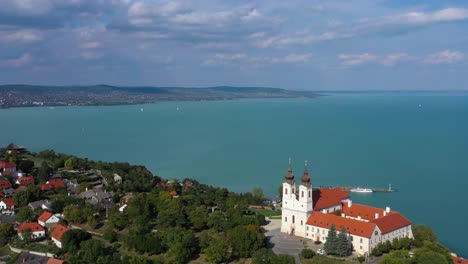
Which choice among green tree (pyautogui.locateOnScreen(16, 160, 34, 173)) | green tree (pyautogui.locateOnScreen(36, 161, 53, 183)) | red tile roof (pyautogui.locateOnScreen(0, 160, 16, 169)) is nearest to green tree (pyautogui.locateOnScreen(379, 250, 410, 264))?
green tree (pyautogui.locateOnScreen(36, 161, 53, 183))

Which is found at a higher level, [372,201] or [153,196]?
[153,196]

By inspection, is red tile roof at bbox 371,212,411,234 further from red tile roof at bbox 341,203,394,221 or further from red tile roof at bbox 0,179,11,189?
red tile roof at bbox 0,179,11,189

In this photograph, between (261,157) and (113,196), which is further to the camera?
(261,157)

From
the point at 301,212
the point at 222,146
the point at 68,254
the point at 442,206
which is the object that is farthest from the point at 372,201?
the point at 222,146

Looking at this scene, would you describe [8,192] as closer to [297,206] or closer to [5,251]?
[5,251]

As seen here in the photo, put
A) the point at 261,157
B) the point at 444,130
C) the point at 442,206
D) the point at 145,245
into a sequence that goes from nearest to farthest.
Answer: the point at 145,245 → the point at 442,206 → the point at 261,157 → the point at 444,130

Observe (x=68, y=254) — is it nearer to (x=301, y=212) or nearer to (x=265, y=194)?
(x=301, y=212)

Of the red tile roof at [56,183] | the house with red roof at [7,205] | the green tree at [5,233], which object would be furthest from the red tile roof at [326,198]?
the house with red roof at [7,205]

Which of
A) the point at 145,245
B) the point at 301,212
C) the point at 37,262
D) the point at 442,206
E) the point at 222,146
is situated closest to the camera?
the point at 37,262

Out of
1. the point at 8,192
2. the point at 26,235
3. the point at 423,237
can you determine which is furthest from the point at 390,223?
the point at 8,192
